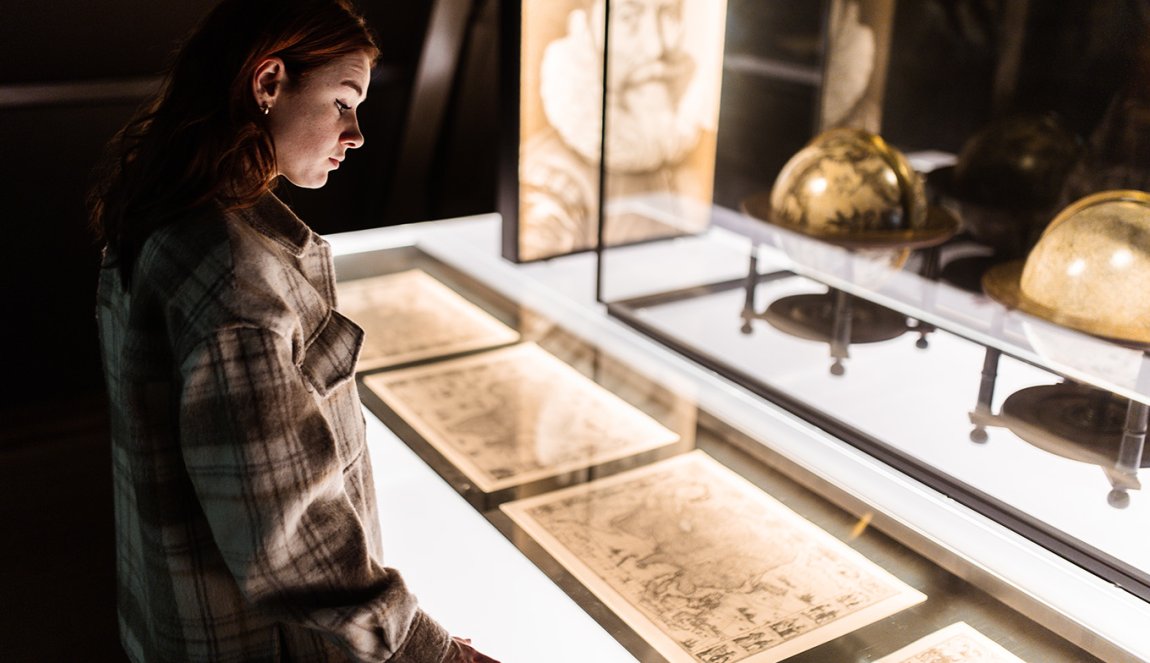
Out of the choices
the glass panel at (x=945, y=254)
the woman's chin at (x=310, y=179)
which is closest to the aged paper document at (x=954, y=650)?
the glass panel at (x=945, y=254)

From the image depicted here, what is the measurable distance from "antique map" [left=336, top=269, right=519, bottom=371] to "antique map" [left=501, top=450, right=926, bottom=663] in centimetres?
88

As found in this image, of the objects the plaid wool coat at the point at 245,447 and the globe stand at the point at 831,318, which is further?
the globe stand at the point at 831,318

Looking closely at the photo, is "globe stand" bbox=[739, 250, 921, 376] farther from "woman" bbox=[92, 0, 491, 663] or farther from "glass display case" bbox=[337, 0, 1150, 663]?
"woman" bbox=[92, 0, 491, 663]

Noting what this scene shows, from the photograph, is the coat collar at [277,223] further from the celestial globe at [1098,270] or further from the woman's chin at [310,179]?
the celestial globe at [1098,270]

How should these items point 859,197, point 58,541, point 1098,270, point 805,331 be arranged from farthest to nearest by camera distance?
1. point 805,331
2. point 859,197
3. point 58,541
4. point 1098,270

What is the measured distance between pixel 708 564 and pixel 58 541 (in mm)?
1370

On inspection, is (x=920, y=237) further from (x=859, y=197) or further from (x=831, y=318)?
(x=831, y=318)

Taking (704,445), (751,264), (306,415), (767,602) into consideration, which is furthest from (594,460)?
(306,415)

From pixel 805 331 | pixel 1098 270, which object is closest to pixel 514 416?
pixel 805 331

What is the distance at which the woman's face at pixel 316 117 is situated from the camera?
4.02 ft

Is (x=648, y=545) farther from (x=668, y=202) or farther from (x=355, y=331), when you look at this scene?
(x=668, y=202)

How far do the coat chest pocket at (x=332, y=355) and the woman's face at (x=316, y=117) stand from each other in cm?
17

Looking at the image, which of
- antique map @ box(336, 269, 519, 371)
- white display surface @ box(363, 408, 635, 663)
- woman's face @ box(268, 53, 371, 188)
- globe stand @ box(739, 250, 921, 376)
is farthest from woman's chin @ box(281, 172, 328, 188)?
globe stand @ box(739, 250, 921, 376)

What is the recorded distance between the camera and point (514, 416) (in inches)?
111
